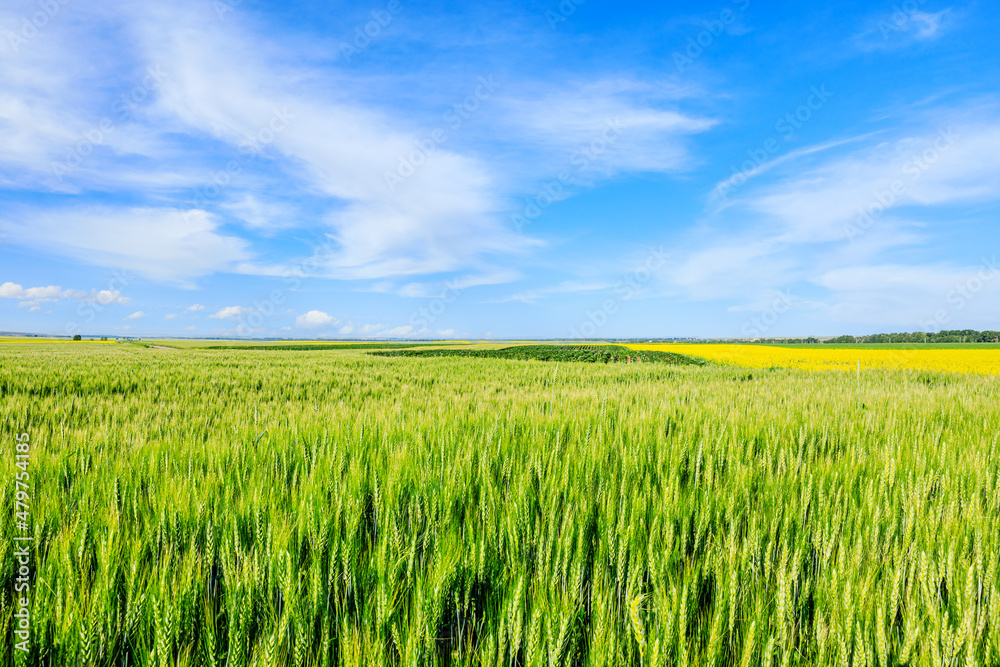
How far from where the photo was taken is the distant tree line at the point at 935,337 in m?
73.3

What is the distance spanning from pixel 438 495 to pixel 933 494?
2880mm

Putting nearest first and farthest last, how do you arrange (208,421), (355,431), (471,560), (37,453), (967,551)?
(471,560)
(967,551)
(37,453)
(355,431)
(208,421)

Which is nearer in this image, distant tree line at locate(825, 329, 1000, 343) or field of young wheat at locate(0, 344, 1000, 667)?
field of young wheat at locate(0, 344, 1000, 667)

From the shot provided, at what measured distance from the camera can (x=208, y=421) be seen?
4.79 meters

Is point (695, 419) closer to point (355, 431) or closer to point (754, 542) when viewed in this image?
point (754, 542)

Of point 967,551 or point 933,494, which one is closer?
point 967,551

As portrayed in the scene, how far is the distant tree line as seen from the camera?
73312 mm

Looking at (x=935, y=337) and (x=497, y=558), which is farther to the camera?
(x=935, y=337)

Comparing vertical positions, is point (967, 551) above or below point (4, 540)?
below

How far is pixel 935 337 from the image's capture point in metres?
78.2

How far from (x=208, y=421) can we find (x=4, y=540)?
3623 millimetres

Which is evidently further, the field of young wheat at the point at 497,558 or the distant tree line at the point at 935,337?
the distant tree line at the point at 935,337

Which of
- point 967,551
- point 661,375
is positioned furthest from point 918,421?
point 661,375

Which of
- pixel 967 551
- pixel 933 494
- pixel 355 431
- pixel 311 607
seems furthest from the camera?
pixel 355 431
